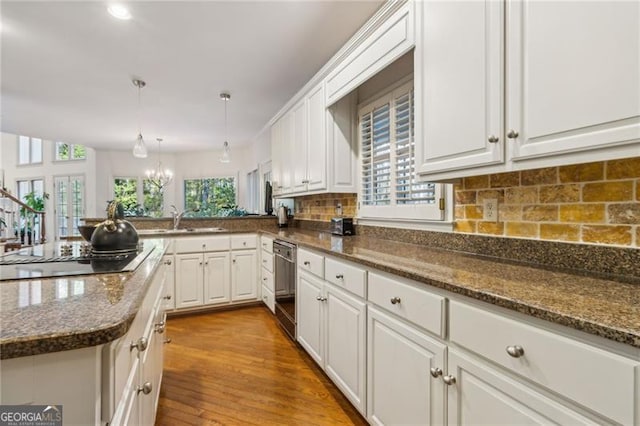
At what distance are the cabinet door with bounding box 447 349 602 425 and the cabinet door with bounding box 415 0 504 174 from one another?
2.51 feet

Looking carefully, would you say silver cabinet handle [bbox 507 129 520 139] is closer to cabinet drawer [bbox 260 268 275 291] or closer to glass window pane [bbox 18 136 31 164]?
cabinet drawer [bbox 260 268 275 291]

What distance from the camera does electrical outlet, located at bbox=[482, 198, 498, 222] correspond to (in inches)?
61.1

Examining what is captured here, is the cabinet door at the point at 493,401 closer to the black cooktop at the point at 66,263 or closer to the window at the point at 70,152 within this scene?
the black cooktop at the point at 66,263

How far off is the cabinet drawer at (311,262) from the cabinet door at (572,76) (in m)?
1.28

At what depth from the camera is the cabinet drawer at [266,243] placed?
323 cm

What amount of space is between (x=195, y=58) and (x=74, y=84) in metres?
1.62

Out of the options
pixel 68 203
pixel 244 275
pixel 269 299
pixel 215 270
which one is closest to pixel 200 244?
pixel 215 270

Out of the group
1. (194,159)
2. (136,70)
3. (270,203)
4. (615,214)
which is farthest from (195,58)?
(194,159)

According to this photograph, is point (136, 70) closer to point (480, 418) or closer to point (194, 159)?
point (480, 418)

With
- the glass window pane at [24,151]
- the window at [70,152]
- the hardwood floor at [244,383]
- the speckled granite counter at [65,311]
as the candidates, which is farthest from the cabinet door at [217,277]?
the glass window pane at [24,151]

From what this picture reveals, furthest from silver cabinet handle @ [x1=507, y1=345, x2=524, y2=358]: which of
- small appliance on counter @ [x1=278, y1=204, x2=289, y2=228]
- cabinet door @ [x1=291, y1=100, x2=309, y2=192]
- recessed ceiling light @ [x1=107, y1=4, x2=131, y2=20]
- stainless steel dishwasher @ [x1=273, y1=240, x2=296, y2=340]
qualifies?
small appliance on counter @ [x1=278, y1=204, x2=289, y2=228]

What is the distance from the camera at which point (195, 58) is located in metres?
2.76

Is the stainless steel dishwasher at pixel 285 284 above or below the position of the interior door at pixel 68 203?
below

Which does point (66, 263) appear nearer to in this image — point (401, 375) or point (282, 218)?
Result: point (401, 375)
